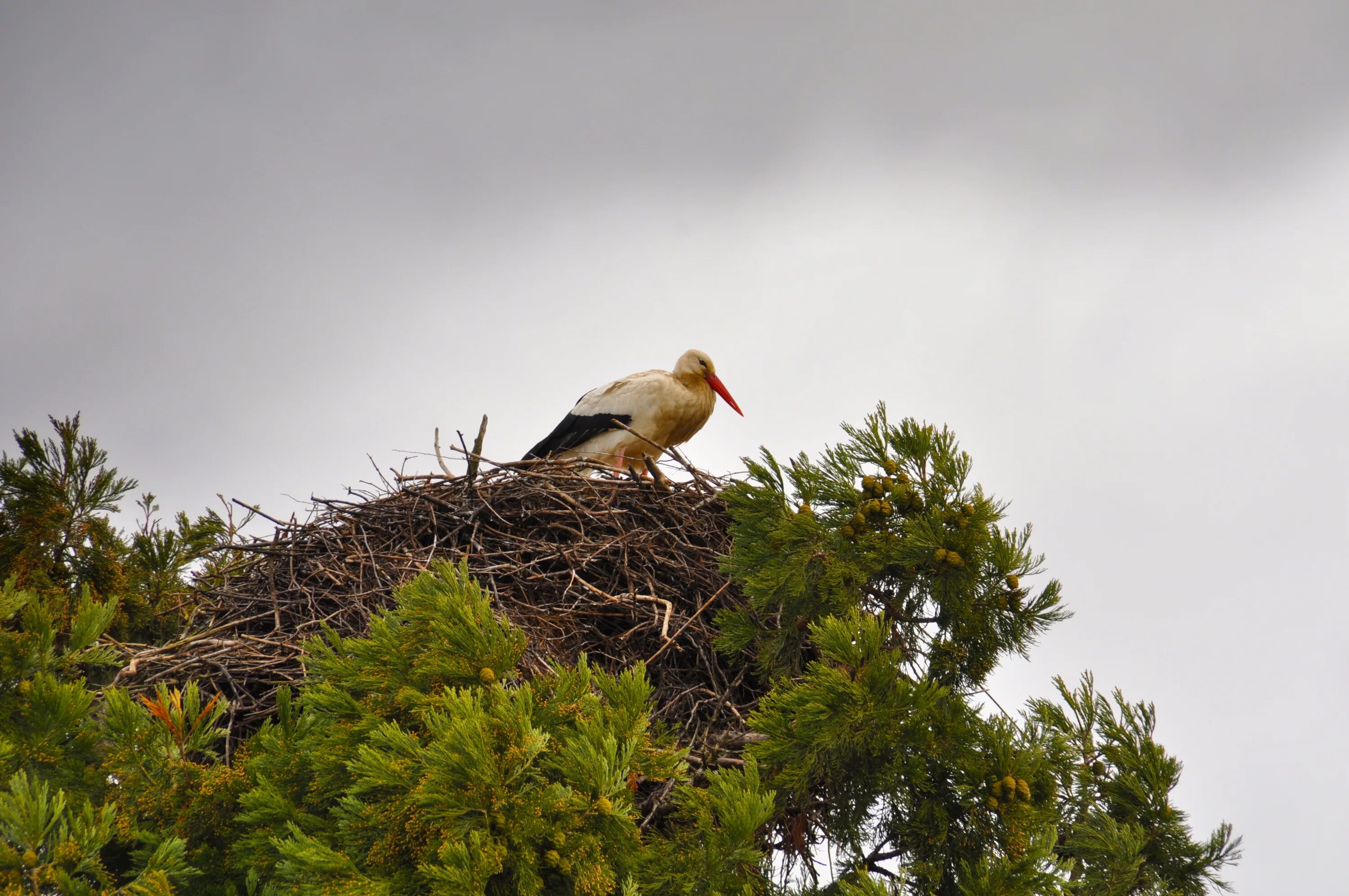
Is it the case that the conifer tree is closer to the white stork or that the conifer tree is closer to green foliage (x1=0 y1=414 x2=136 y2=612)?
green foliage (x1=0 y1=414 x2=136 y2=612)

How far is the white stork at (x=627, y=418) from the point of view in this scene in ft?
23.7

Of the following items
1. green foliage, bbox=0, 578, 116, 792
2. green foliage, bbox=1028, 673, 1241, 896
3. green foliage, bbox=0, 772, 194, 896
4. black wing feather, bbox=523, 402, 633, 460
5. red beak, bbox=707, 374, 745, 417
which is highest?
red beak, bbox=707, 374, 745, 417

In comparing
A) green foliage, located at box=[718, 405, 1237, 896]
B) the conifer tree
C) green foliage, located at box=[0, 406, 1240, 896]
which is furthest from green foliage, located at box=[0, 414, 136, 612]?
green foliage, located at box=[718, 405, 1237, 896]

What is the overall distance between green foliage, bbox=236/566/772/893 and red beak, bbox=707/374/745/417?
17.0 feet

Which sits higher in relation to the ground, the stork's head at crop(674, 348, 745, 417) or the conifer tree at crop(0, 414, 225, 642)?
the stork's head at crop(674, 348, 745, 417)

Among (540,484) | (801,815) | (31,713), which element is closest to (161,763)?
(31,713)

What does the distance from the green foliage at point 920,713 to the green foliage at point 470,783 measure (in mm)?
349

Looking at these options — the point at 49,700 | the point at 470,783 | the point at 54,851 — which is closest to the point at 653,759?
the point at 470,783

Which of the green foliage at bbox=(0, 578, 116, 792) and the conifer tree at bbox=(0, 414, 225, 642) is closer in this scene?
the green foliage at bbox=(0, 578, 116, 792)

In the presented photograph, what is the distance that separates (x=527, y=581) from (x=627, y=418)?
2.93m

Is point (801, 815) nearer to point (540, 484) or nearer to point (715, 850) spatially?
point (715, 850)

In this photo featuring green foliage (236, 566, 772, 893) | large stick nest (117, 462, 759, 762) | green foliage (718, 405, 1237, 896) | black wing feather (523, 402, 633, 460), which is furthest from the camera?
black wing feather (523, 402, 633, 460)

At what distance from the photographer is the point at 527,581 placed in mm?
4438

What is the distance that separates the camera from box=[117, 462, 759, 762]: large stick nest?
4.05 m
